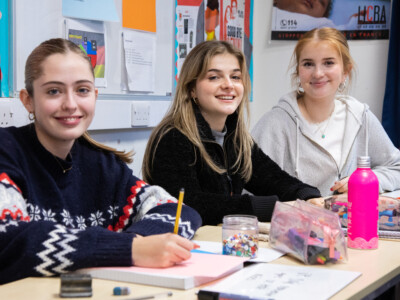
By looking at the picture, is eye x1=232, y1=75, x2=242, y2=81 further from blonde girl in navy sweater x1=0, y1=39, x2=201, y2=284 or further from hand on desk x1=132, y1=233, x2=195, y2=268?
hand on desk x1=132, y1=233, x2=195, y2=268

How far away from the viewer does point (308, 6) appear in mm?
3551

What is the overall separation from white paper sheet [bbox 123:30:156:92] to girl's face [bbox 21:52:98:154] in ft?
3.74

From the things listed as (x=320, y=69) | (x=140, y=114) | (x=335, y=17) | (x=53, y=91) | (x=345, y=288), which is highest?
(x=335, y=17)

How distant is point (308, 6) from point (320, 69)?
1.17 meters

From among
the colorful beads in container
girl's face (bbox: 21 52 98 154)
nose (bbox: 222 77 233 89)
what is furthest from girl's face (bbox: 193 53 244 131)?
the colorful beads in container

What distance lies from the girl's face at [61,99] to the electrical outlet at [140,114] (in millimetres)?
1153

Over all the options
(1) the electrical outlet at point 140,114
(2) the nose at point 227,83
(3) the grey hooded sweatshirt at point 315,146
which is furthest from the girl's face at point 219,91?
(1) the electrical outlet at point 140,114

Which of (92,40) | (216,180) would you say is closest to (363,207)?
(216,180)

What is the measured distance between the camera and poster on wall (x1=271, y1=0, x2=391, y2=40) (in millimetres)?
3412

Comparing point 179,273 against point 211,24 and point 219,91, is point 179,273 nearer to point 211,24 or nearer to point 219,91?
point 219,91

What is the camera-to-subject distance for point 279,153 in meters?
2.55

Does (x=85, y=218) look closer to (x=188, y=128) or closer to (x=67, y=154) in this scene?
(x=67, y=154)

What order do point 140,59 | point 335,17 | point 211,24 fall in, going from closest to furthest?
point 140,59, point 211,24, point 335,17

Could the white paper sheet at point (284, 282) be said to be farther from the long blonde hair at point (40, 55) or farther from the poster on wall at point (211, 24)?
the poster on wall at point (211, 24)
